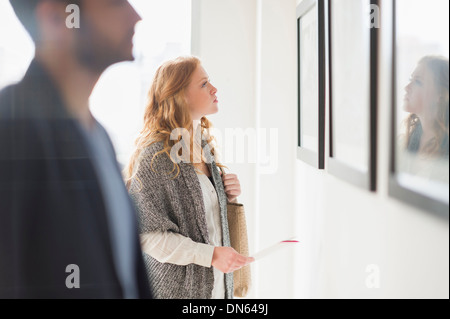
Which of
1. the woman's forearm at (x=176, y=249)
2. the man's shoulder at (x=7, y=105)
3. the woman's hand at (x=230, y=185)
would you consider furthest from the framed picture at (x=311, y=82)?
the man's shoulder at (x=7, y=105)

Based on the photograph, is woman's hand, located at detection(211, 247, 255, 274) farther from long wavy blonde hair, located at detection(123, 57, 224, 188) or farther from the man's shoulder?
the man's shoulder

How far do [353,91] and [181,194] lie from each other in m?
0.36

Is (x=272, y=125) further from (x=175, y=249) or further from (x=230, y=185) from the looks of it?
(x=175, y=249)

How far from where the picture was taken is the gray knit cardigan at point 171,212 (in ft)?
2.71

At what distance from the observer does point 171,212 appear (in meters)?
0.85

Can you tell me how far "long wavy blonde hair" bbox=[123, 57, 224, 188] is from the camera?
869mm

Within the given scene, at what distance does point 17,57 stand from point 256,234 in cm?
71

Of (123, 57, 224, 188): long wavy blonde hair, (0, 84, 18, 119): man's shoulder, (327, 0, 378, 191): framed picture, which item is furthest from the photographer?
(123, 57, 224, 188): long wavy blonde hair

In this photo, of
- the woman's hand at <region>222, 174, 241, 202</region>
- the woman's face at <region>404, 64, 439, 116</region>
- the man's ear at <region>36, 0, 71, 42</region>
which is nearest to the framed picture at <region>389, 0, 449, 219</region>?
the woman's face at <region>404, 64, 439, 116</region>

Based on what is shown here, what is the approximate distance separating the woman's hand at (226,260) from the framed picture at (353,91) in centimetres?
23

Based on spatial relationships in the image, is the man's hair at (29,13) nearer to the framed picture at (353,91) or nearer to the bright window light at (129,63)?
the bright window light at (129,63)

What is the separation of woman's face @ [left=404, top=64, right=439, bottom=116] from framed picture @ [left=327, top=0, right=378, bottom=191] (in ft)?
0.34

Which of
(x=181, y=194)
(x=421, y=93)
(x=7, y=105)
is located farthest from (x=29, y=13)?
(x=421, y=93)
